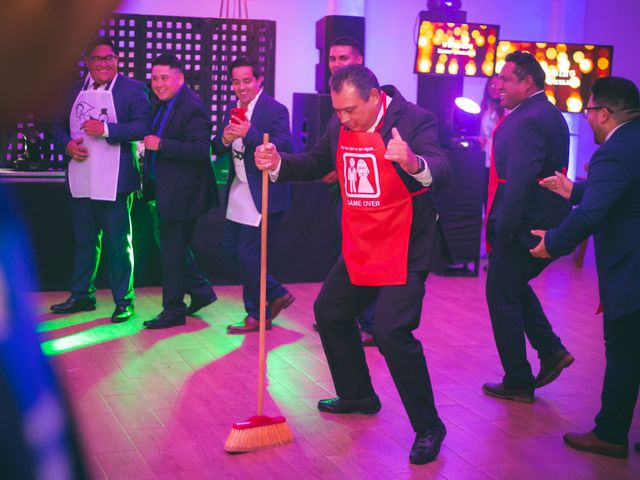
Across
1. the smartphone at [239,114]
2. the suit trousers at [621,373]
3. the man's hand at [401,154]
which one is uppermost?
the smartphone at [239,114]

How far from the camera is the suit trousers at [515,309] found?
370 cm

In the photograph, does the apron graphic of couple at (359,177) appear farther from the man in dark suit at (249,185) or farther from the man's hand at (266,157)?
the man in dark suit at (249,185)

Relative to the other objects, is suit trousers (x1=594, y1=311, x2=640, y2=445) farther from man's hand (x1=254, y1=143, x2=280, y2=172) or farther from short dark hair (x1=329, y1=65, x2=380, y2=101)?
man's hand (x1=254, y1=143, x2=280, y2=172)

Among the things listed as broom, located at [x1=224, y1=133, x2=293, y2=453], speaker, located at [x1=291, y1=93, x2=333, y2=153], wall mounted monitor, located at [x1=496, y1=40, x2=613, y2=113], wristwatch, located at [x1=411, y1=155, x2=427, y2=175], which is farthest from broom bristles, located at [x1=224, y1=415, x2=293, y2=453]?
wall mounted monitor, located at [x1=496, y1=40, x2=613, y2=113]

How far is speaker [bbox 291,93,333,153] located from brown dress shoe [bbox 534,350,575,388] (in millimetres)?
3042

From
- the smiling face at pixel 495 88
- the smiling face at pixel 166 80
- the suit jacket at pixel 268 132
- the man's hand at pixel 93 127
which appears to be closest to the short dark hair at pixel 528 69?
the smiling face at pixel 495 88

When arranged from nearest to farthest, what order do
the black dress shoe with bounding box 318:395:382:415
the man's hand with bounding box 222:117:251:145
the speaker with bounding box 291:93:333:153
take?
the black dress shoe with bounding box 318:395:382:415
the man's hand with bounding box 222:117:251:145
the speaker with bounding box 291:93:333:153

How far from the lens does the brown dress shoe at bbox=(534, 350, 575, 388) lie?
12.6 feet

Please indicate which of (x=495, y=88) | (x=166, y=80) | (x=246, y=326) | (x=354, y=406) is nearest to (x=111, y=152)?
(x=166, y=80)

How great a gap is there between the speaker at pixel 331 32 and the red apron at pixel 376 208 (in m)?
3.25

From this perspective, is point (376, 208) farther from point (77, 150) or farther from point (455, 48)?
point (455, 48)

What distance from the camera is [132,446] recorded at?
310 centimetres

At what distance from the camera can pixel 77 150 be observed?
200 inches

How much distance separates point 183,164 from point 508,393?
7.66 feet
